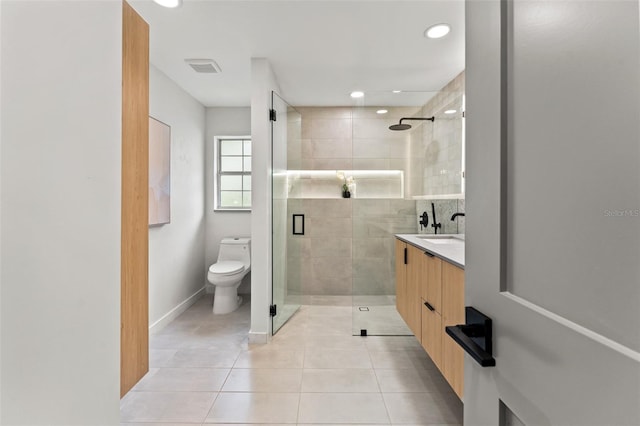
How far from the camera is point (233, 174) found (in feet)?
13.5

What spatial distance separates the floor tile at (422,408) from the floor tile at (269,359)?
75 centimetres

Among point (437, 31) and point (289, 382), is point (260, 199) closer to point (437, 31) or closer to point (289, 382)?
point (289, 382)

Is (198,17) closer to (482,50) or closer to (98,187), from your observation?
(98,187)

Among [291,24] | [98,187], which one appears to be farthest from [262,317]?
[291,24]

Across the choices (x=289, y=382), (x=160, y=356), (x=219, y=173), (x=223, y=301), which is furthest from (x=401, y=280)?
(x=219, y=173)

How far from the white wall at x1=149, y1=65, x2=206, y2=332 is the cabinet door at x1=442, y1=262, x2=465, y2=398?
2.54 m

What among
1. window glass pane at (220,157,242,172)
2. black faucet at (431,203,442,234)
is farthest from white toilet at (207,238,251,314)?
black faucet at (431,203,442,234)

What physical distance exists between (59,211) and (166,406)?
1.67m

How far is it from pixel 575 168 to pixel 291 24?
2.22m

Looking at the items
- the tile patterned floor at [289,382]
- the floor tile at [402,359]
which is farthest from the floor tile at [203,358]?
the floor tile at [402,359]

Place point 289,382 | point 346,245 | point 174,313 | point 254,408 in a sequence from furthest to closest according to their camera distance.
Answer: point 346,245 → point 174,313 → point 289,382 → point 254,408

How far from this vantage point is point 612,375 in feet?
1.07

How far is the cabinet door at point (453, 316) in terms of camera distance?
1531 mm

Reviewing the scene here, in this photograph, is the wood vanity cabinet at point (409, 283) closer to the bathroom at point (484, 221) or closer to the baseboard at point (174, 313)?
the bathroom at point (484, 221)
